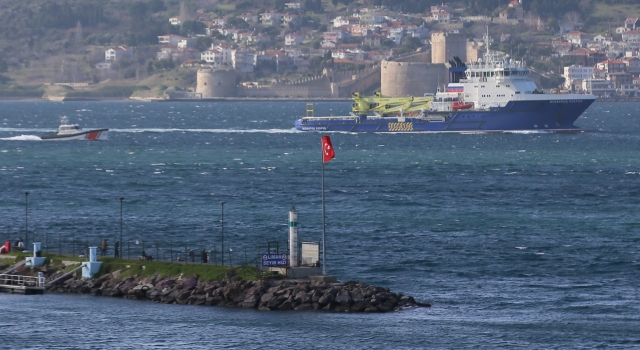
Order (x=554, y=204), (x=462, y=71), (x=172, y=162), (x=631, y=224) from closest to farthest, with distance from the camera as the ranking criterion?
(x=631, y=224), (x=554, y=204), (x=172, y=162), (x=462, y=71)

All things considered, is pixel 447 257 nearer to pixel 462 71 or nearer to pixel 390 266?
pixel 390 266

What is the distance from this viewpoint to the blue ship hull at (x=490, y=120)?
500 feet

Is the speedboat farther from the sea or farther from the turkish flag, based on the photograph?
the turkish flag

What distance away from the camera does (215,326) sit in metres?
48.0

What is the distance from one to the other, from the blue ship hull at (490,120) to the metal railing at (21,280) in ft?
333

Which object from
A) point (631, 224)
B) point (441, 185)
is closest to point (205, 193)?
point (441, 185)

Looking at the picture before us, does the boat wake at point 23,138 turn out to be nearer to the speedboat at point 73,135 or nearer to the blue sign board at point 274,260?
the speedboat at point 73,135

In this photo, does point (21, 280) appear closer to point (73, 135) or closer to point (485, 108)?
point (73, 135)

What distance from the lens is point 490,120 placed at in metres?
152

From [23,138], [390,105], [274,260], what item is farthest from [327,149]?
[390,105]

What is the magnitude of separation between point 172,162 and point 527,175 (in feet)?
104

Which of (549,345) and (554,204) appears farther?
(554,204)

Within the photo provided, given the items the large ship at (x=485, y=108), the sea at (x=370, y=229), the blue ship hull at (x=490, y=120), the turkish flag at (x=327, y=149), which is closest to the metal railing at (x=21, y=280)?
the sea at (x=370, y=229)

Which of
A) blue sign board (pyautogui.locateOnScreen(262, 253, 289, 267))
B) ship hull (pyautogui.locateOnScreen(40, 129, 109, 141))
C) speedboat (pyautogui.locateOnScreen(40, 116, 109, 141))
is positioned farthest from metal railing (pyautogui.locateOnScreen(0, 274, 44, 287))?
speedboat (pyautogui.locateOnScreen(40, 116, 109, 141))
